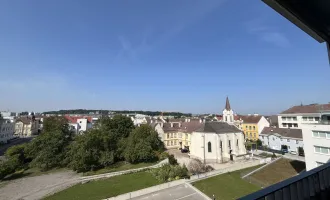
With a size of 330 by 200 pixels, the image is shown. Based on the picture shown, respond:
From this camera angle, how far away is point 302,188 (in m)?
2.88

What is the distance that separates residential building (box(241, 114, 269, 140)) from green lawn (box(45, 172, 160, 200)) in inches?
1226

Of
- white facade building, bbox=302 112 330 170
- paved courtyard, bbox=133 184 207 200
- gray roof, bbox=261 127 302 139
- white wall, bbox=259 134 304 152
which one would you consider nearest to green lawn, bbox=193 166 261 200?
paved courtyard, bbox=133 184 207 200

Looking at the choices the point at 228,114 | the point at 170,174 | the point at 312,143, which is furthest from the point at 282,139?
the point at 170,174

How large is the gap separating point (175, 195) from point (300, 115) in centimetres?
3499

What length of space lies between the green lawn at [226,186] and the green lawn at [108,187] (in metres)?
5.36

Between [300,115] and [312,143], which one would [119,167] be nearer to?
[312,143]

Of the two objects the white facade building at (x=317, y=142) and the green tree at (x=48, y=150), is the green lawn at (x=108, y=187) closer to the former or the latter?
the green tree at (x=48, y=150)

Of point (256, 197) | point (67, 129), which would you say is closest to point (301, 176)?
point (256, 197)

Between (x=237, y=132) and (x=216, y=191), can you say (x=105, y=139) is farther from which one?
(x=237, y=132)

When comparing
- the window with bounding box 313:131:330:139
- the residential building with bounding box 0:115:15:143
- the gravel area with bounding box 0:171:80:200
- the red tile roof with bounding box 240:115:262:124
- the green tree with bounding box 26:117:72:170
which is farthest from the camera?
the residential building with bounding box 0:115:15:143

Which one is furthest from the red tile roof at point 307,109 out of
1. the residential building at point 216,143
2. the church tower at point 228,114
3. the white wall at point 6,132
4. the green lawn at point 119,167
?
the white wall at point 6,132

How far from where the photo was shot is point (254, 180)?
19406 mm

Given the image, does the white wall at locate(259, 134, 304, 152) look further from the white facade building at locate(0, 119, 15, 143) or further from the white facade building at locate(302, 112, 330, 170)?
the white facade building at locate(0, 119, 15, 143)

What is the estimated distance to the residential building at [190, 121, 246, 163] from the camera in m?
28.8
